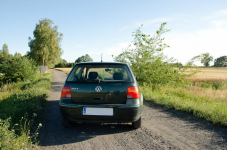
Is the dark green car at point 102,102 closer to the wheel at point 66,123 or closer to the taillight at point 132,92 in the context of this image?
the taillight at point 132,92

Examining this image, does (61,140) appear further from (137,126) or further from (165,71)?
(165,71)

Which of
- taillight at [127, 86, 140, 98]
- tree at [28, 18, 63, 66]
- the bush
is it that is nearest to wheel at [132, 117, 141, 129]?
taillight at [127, 86, 140, 98]

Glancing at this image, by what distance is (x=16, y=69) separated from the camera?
1433cm

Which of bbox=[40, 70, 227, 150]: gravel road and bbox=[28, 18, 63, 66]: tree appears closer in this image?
bbox=[40, 70, 227, 150]: gravel road

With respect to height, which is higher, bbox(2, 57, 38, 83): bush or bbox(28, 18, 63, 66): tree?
bbox(28, 18, 63, 66): tree

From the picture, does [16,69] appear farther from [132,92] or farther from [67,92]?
[132,92]

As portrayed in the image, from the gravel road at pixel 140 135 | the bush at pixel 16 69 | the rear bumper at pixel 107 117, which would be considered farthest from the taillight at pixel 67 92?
the bush at pixel 16 69

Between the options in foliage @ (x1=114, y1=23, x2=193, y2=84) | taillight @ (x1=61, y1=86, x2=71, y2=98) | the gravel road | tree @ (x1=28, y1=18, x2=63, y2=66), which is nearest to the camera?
the gravel road

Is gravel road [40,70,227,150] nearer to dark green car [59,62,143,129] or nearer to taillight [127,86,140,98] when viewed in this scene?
dark green car [59,62,143,129]

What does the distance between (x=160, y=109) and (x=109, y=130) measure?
107 inches

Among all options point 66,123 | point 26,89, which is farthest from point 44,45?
point 66,123

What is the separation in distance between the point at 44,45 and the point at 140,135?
37373 millimetres

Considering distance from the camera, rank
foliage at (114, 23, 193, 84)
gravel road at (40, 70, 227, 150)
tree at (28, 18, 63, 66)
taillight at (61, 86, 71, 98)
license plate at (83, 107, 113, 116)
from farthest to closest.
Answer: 1. tree at (28, 18, 63, 66)
2. foliage at (114, 23, 193, 84)
3. taillight at (61, 86, 71, 98)
4. license plate at (83, 107, 113, 116)
5. gravel road at (40, 70, 227, 150)

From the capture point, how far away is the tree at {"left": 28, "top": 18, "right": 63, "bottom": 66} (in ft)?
117
